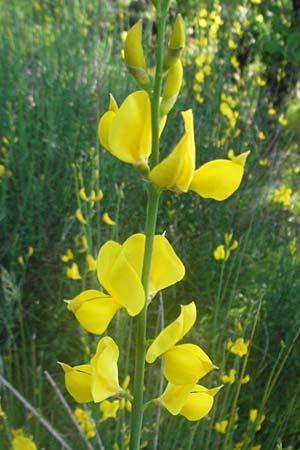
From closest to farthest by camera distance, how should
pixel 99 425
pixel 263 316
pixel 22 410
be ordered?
pixel 99 425 → pixel 22 410 → pixel 263 316

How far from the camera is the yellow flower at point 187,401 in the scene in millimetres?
850

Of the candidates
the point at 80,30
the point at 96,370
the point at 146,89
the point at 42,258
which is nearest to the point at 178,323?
the point at 96,370

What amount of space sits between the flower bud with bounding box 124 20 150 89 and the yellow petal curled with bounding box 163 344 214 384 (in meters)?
0.33

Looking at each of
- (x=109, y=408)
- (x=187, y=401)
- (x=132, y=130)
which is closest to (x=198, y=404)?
(x=187, y=401)

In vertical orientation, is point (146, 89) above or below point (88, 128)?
above

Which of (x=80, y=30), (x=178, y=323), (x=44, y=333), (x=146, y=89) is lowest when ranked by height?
(x=44, y=333)

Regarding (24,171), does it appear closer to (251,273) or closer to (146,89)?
(251,273)

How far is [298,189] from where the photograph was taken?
3316 mm

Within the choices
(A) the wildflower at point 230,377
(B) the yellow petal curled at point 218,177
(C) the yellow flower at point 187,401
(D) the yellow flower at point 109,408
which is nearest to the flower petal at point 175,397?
(C) the yellow flower at point 187,401

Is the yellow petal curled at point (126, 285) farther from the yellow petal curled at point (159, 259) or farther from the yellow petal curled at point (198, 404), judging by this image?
the yellow petal curled at point (198, 404)

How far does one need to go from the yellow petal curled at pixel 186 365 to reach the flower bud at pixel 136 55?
1.08ft

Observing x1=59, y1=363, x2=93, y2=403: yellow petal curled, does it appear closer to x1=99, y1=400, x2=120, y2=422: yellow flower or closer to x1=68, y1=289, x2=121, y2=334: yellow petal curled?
x1=68, y1=289, x2=121, y2=334: yellow petal curled

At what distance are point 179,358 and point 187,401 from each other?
0.34 ft

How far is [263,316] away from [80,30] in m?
2.09
